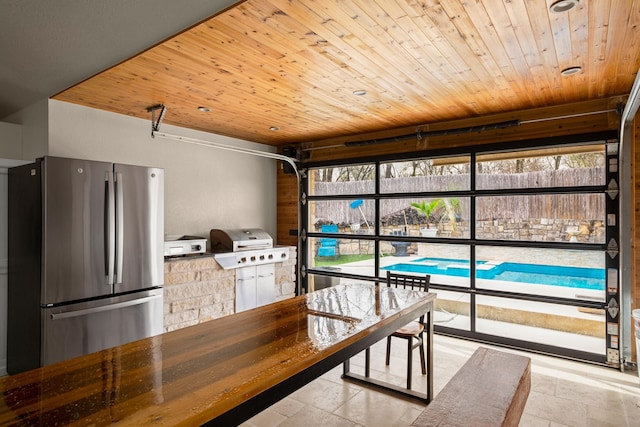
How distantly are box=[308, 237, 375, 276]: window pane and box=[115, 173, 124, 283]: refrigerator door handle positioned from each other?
3.01 metres

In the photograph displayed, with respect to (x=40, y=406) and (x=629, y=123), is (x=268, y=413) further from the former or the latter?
(x=629, y=123)

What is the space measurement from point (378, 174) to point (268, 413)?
10.9 ft

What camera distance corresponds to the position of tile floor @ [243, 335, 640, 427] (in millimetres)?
2723

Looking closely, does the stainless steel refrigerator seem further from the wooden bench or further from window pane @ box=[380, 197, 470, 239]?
window pane @ box=[380, 197, 470, 239]

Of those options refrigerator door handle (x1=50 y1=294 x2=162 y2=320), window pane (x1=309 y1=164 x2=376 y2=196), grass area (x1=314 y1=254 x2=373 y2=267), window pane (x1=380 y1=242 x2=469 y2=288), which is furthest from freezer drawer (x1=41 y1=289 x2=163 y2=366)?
window pane (x1=380 y1=242 x2=469 y2=288)

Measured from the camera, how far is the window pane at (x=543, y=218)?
3807mm

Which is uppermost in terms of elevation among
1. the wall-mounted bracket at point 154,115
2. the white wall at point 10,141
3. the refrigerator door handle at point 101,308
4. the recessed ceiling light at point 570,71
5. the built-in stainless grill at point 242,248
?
the recessed ceiling light at point 570,71

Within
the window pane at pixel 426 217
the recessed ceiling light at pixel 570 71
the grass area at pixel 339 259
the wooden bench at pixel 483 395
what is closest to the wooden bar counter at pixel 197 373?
the wooden bench at pixel 483 395

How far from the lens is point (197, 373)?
1468 millimetres

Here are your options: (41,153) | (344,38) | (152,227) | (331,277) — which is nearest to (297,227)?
(331,277)

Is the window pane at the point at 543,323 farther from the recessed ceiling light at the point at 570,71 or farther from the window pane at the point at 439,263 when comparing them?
the recessed ceiling light at the point at 570,71

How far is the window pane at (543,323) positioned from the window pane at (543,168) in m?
1.30

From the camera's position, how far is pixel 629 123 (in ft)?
11.5

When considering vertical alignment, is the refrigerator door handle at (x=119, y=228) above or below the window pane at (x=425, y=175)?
below
